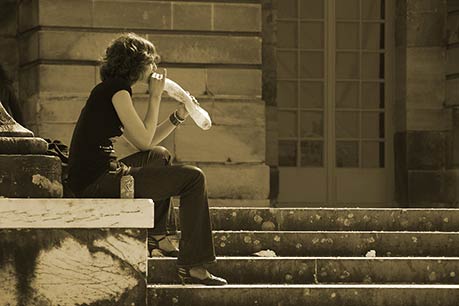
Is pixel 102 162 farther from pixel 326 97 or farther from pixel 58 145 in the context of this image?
pixel 326 97

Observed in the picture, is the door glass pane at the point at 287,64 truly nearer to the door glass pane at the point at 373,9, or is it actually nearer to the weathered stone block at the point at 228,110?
the door glass pane at the point at 373,9

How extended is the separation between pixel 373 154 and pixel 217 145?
2.57 metres

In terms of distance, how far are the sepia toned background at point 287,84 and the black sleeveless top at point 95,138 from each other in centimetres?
541

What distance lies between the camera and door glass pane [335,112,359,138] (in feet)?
49.0

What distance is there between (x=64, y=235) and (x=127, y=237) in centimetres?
36

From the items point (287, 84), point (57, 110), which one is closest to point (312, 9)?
point (287, 84)

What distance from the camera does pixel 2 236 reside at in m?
7.08

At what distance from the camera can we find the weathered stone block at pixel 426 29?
14.6 metres

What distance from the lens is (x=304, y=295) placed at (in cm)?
810

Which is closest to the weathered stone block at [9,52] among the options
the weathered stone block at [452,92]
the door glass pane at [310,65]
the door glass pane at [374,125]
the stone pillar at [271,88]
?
the stone pillar at [271,88]

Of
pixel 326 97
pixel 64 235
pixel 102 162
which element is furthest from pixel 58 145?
pixel 326 97

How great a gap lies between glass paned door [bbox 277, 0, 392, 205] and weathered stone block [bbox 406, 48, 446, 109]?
0.41 metres

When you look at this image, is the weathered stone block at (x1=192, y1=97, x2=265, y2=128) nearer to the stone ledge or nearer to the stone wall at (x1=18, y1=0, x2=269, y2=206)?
the stone wall at (x1=18, y1=0, x2=269, y2=206)

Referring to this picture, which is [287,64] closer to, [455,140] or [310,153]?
[310,153]
